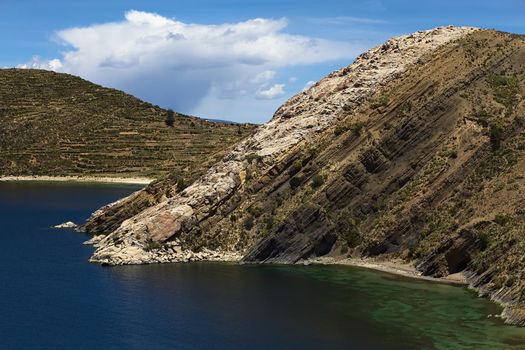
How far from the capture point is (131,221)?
3775 inches

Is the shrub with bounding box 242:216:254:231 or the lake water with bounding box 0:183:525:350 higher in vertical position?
the shrub with bounding box 242:216:254:231

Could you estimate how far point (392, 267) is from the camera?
7956 cm

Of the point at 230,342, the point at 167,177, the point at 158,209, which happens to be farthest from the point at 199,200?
the point at 230,342

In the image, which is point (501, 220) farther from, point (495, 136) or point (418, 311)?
point (418, 311)

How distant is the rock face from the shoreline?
1.09m

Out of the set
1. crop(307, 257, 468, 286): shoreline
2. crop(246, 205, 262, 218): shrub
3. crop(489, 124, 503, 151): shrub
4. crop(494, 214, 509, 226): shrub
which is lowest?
crop(307, 257, 468, 286): shoreline

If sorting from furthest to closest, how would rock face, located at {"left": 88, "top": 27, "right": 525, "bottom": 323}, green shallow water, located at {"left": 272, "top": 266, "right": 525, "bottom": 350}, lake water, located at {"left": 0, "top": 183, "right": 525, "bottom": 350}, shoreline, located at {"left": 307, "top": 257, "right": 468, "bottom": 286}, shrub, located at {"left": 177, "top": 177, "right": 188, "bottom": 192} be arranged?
shrub, located at {"left": 177, "top": 177, "right": 188, "bottom": 192}, rock face, located at {"left": 88, "top": 27, "right": 525, "bottom": 323}, shoreline, located at {"left": 307, "top": 257, "right": 468, "bottom": 286}, lake water, located at {"left": 0, "top": 183, "right": 525, "bottom": 350}, green shallow water, located at {"left": 272, "top": 266, "right": 525, "bottom": 350}

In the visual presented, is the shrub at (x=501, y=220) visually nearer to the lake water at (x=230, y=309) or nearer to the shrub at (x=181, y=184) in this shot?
the lake water at (x=230, y=309)

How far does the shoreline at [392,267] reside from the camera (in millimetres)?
73438

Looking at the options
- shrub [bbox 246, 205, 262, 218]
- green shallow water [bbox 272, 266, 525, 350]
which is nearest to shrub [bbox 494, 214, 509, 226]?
green shallow water [bbox 272, 266, 525, 350]

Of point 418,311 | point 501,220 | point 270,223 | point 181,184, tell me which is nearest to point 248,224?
point 270,223

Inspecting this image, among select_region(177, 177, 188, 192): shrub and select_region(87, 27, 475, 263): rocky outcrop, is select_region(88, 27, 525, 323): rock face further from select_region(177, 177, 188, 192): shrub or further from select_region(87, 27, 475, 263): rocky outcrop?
select_region(177, 177, 188, 192): shrub

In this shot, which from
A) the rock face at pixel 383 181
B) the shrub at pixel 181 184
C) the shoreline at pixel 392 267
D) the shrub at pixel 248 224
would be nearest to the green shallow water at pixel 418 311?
the shoreline at pixel 392 267

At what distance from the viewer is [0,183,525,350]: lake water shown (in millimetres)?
55906
